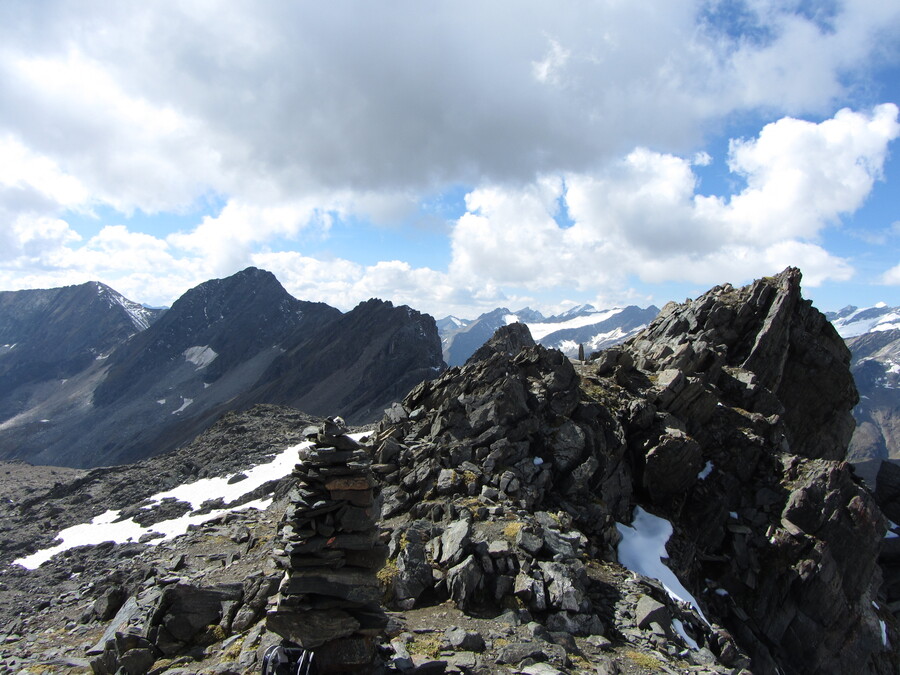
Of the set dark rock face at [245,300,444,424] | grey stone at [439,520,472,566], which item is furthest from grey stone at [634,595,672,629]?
dark rock face at [245,300,444,424]

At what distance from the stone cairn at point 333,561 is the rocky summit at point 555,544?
0.06m

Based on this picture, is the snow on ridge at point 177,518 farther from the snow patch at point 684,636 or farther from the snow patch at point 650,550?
the snow patch at point 684,636

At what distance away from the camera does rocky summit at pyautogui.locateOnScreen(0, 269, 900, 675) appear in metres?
14.4

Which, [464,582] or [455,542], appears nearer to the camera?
[464,582]

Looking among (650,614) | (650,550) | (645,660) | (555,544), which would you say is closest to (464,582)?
(555,544)

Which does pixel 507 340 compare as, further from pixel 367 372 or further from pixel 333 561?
pixel 333 561

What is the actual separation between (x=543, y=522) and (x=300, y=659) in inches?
443

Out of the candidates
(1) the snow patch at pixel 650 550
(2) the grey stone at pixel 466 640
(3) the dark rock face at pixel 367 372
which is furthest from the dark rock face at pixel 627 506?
(3) the dark rock face at pixel 367 372

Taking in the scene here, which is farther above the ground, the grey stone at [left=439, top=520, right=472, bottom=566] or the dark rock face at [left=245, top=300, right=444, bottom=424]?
the dark rock face at [left=245, top=300, right=444, bottom=424]

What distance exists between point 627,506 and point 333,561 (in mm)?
20056

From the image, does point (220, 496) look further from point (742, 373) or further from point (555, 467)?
point (742, 373)

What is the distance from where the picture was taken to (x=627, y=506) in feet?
95.6

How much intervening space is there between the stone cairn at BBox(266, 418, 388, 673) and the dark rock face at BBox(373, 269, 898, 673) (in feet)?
10.8

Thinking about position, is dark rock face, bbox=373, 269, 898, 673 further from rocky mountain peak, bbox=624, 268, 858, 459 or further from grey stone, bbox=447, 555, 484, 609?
rocky mountain peak, bbox=624, 268, 858, 459
